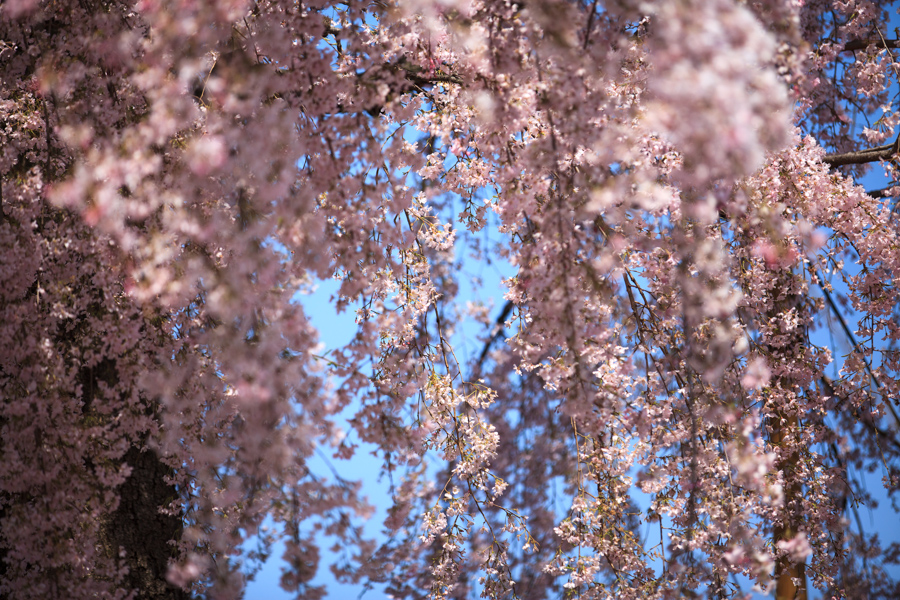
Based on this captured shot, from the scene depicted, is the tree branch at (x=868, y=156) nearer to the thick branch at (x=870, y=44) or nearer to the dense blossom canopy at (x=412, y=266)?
the dense blossom canopy at (x=412, y=266)

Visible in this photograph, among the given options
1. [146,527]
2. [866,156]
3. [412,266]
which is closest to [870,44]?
[866,156]

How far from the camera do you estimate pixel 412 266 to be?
2824 millimetres

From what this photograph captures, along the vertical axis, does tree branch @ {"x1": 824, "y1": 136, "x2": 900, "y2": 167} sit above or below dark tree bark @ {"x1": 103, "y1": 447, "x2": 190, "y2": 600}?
above

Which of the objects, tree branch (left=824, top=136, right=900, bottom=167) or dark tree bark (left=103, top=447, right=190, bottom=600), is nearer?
dark tree bark (left=103, top=447, right=190, bottom=600)

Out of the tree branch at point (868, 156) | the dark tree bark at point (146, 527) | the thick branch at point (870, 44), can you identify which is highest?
the thick branch at point (870, 44)

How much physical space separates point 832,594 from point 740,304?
1.46m

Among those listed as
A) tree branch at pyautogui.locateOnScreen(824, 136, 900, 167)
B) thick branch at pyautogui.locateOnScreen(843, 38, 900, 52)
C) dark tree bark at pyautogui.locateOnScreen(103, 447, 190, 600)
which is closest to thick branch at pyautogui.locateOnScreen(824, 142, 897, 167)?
tree branch at pyautogui.locateOnScreen(824, 136, 900, 167)

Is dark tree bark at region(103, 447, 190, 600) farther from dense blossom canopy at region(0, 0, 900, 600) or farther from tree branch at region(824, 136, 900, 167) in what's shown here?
tree branch at region(824, 136, 900, 167)

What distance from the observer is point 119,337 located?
225 centimetres

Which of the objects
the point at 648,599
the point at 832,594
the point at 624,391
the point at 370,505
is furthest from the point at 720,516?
the point at 370,505

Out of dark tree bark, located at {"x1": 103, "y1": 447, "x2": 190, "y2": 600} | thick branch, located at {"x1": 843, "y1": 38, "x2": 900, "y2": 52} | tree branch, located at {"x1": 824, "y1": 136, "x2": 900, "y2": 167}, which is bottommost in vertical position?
dark tree bark, located at {"x1": 103, "y1": 447, "x2": 190, "y2": 600}

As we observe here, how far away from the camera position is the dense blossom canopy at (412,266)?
155 centimetres

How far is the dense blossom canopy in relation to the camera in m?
1.55

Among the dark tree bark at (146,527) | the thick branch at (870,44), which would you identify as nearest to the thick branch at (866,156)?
the thick branch at (870,44)
